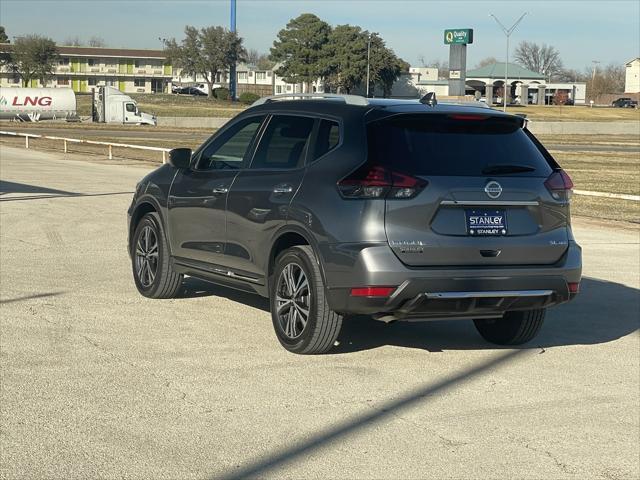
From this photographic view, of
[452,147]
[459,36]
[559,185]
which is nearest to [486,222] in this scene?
[452,147]

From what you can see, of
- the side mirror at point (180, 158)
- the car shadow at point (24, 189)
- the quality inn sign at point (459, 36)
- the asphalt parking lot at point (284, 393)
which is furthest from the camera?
the quality inn sign at point (459, 36)

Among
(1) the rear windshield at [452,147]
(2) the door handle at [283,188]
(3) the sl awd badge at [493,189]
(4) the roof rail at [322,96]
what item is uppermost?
(4) the roof rail at [322,96]

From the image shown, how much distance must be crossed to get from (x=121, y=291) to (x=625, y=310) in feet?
16.2

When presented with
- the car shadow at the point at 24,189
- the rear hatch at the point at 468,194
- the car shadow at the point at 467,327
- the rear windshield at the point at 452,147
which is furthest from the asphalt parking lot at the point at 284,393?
the car shadow at the point at 24,189

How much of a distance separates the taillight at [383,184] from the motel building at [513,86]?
137215 millimetres

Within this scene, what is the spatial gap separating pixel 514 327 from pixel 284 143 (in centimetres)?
233

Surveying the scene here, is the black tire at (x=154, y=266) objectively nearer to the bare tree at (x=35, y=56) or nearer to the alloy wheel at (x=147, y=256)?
the alloy wheel at (x=147, y=256)

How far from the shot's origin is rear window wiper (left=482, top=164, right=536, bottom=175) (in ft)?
24.2

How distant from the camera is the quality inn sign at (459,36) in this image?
109 meters

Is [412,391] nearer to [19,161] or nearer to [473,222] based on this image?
[473,222]

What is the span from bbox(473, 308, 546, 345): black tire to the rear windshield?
A: 4.06 ft

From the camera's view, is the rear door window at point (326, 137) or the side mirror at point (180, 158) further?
the side mirror at point (180, 158)

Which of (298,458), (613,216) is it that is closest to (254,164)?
(298,458)

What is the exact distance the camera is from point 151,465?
529cm
